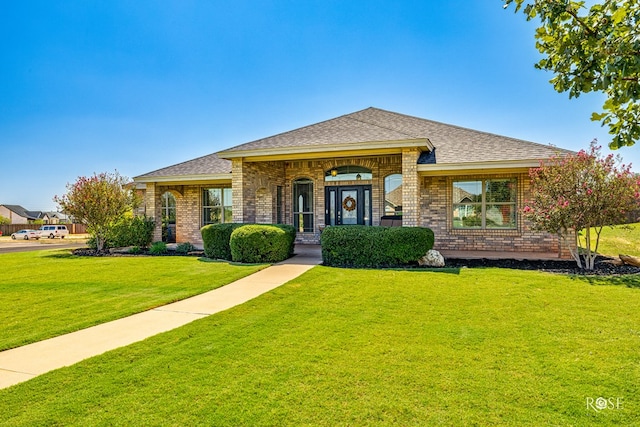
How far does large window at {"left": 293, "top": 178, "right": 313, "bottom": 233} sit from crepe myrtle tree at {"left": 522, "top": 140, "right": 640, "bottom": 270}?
823cm

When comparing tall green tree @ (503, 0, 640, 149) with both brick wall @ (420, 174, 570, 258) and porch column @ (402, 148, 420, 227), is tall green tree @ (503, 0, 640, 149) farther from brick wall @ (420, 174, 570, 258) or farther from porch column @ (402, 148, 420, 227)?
brick wall @ (420, 174, 570, 258)

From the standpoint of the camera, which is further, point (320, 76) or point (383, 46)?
point (320, 76)

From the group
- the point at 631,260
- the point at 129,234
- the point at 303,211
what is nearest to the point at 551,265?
the point at 631,260

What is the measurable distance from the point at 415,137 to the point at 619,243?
9873 mm

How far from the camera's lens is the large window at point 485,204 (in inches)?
485

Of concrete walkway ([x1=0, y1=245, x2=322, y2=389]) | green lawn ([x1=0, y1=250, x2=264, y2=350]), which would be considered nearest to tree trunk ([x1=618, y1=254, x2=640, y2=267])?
concrete walkway ([x1=0, y1=245, x2=322, y2=389])

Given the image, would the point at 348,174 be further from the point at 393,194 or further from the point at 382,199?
the point at 393,194

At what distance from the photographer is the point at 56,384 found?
316 cm

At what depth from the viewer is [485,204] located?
1251 centimetres

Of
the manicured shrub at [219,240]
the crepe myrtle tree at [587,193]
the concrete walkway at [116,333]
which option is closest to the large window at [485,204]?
the crepe myrtle tree at [587,193]

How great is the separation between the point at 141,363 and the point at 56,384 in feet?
2.30

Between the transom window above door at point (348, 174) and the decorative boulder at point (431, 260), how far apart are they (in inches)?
193

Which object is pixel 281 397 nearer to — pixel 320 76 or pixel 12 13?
pixel 320 76

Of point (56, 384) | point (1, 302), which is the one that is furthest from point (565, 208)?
point (1, 302)
